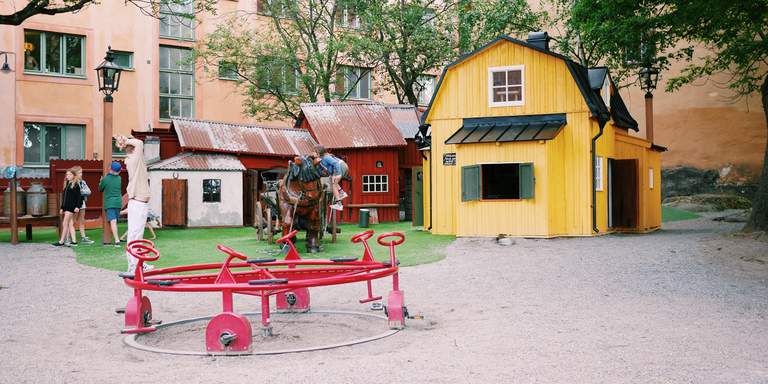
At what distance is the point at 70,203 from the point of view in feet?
62.6

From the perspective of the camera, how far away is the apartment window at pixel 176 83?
36.0m

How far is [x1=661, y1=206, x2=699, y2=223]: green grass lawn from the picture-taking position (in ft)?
95.8

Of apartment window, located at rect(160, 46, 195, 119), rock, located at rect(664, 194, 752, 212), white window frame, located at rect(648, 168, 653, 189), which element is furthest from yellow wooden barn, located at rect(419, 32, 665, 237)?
apartment window, located at rect(160, 46, 195, 119)

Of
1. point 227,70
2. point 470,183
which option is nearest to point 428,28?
point 227,70

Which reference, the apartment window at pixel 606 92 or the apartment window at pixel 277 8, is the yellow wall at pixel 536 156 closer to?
the apartment window at pixel 606 92

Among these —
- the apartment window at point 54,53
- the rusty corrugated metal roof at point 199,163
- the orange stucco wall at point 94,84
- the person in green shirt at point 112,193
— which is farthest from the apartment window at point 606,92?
the apartment window at point 54,53

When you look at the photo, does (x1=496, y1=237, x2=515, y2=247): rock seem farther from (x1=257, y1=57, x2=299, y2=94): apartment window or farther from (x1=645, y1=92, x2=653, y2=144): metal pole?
(x1=257, y1=57, x2=299, y2=94): apartment window

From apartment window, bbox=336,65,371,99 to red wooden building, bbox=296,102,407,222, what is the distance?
5.01 metres

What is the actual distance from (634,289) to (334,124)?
22024 mm

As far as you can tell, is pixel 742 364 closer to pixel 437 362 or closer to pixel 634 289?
pixel 437 362

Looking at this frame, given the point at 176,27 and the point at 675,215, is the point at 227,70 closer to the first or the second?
the point at 176,27

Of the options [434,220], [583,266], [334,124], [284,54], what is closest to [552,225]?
[434,220]

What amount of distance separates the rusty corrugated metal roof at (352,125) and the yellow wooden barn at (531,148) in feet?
23.9

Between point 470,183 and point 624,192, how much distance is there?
5.18 metres
